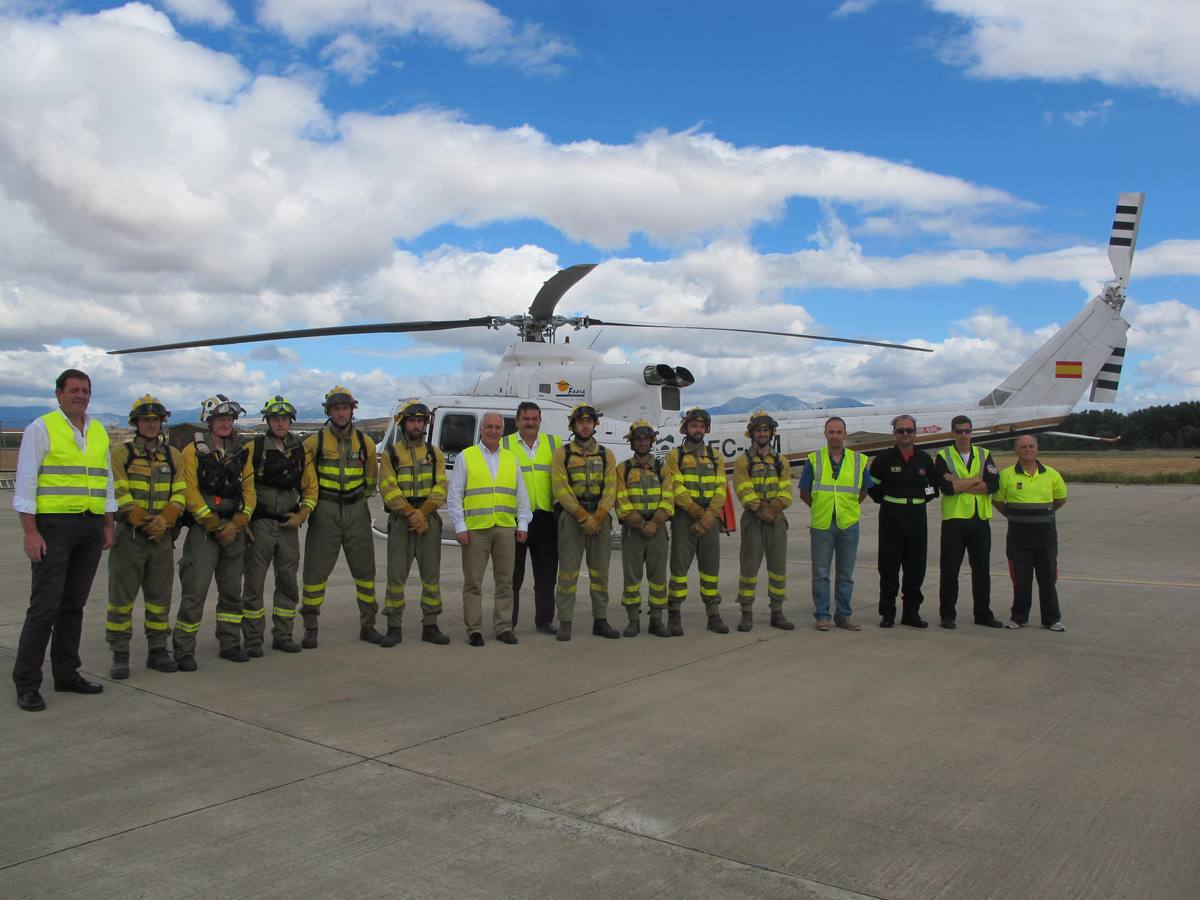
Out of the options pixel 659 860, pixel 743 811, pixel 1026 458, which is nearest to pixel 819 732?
pixel 743 811

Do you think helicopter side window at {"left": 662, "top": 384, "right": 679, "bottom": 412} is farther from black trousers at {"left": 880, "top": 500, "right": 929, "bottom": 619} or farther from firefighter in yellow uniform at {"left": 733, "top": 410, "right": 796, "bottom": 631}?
black trousers at {"left": 880, "top": 500, "right": 929, "bottom": 619}

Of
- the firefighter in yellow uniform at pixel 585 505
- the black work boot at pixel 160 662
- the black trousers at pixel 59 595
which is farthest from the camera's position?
the firefighter in yellow uniform at pixel 585 505

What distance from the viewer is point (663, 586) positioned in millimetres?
6938

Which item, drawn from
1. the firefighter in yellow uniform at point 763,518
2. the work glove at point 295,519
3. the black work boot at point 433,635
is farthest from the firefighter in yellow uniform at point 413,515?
the firefighter in yellow uniform at point 763,518

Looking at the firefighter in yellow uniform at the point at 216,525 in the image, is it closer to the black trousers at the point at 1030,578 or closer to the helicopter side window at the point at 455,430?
the black trousers at the point at 1030,578

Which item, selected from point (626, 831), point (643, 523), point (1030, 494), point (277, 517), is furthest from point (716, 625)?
point (626, 831)

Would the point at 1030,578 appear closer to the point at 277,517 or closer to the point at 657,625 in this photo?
the point at 657,625

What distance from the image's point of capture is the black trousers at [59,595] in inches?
195

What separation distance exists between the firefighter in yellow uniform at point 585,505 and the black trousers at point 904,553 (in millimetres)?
2191

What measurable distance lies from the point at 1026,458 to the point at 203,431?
6.19 metres

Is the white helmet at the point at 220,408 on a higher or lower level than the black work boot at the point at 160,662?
higher

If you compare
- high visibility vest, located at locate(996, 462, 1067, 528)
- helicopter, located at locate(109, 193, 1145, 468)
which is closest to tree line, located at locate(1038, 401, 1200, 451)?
helicopter, located at locate(109, 193, 1145, 468)

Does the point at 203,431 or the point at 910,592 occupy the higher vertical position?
the point at 203,431

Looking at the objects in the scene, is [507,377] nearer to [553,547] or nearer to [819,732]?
[553,547]
